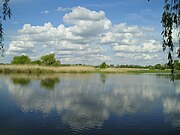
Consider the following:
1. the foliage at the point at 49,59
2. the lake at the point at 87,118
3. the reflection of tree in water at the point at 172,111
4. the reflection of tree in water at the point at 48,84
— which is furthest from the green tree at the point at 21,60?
the reflection of tree in water at the point at 172,111

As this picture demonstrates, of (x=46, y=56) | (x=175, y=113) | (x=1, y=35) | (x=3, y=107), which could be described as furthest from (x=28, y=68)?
(x=1, y=35)

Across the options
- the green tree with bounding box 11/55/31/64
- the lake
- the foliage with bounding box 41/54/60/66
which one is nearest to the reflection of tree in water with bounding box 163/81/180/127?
the lake

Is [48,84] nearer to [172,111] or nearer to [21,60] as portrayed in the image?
[172,111]

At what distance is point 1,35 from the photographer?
226 inches

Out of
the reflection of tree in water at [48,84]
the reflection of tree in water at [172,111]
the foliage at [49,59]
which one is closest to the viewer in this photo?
the reflection of tree in water at [172,111]

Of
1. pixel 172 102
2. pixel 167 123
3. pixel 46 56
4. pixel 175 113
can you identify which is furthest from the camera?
pixel 46 56

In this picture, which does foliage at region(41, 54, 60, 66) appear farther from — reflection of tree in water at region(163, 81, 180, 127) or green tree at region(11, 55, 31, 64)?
reflection of tree in water at region(163, 81, 180, 127)

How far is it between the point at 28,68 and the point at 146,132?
36188 millimetres

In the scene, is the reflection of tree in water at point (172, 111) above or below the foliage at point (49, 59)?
below

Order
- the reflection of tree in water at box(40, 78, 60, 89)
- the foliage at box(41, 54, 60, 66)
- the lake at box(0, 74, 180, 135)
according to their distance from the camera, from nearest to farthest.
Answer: the lake at box(0, 74, 180, 135) < the reflection of tree in water at box(40, 78, 60, 89) < the foliage at box(41, 54, 60, 66)

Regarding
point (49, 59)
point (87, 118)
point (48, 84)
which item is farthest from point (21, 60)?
point (87, 118)

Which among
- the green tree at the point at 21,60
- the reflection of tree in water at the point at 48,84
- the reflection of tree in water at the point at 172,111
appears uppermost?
the green tree at the point at 21,60

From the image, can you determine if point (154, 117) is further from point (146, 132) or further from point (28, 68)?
point (28, 68)

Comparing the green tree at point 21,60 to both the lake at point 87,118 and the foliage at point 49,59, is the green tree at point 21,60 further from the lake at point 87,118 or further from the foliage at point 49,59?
the lake at point 87,118
